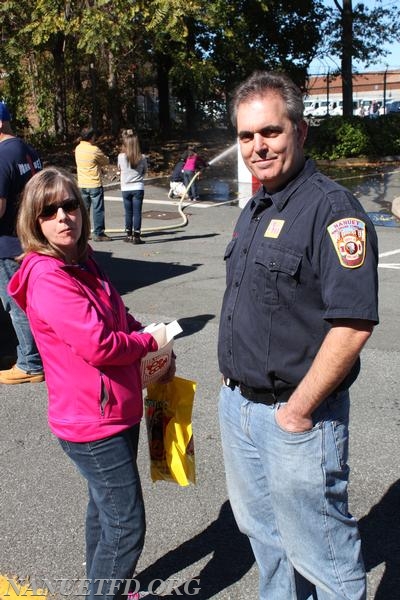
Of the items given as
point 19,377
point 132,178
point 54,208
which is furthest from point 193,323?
point 132,178

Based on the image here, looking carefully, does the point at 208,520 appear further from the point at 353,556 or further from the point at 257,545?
the point at 353,556

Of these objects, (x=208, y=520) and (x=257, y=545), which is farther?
(x=208, y=520)

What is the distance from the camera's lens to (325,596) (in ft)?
7.82

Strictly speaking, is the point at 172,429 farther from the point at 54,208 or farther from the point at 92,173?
the point at 92,173

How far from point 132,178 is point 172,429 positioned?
8979mm

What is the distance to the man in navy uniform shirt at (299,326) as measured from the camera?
83.2 inches

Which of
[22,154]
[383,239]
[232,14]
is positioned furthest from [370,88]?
[22,154]

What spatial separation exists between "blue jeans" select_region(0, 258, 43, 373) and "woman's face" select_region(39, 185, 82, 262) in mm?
2787

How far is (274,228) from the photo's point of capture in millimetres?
2293

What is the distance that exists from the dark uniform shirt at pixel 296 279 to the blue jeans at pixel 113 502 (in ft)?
1.73

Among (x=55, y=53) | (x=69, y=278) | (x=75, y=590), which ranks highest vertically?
(x=55, y=53)

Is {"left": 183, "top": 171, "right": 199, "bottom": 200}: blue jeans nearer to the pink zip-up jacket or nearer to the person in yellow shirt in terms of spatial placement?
the person in yellow shirt

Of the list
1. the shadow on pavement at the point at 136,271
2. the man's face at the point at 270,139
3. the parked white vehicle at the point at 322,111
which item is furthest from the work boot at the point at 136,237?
the parked white vehicle at the point at 322,111

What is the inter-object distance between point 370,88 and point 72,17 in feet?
198
